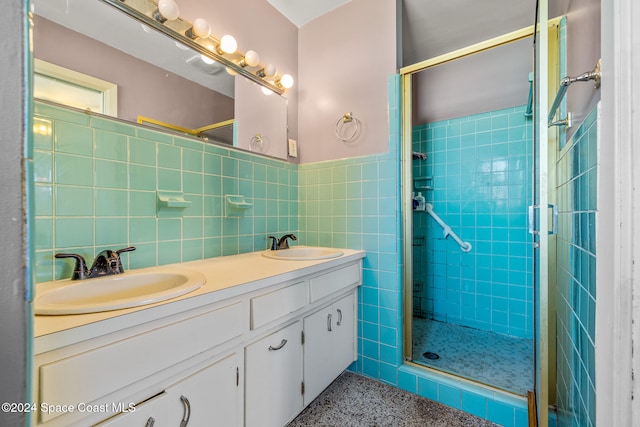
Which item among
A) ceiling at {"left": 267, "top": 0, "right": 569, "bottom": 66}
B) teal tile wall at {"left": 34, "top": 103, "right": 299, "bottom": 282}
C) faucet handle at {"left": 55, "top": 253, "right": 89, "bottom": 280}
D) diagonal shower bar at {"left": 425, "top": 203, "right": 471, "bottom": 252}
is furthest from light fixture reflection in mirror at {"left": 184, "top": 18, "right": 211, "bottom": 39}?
diagonal shower bar at {"left": 425, "top": 203, "right": 471, "bottom": 252}

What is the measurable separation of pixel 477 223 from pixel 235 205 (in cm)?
199

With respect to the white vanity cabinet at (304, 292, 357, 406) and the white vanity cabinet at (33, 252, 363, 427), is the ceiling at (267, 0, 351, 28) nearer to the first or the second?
the white vanity cabinet at (33, 252, 363, 427)

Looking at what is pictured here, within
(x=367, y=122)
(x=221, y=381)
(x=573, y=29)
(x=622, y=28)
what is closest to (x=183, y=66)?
(x=367, y=122)

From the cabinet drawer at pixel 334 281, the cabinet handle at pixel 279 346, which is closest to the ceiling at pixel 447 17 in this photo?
the cabinet drawer at pixel 334 281

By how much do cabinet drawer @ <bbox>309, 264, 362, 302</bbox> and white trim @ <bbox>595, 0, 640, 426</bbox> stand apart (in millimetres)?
998

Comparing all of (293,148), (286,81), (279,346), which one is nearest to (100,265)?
(279,346)

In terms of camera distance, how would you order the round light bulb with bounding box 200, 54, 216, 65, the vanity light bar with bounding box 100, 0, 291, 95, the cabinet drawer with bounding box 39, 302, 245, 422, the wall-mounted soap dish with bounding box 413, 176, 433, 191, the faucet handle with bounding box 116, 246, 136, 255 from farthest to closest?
the wall-mounted soap dish with bounding box 413, 176, 433, 191 → the round light bulb with bounding box 200, 54, 216, 65 → the vanity light bar with bounding box 100, 0, 291, 95 → the faucet handle with bounding box 116, 246, 136, 255 → the cabinet drawer with bounding box 39, 302, 245, 422

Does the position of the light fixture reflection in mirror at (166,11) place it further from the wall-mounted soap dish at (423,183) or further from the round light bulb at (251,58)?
the wall-mounted soap dish at (423,183)

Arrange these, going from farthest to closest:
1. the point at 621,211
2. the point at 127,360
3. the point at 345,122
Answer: the point at 345,122
the point at 127,360
the point at 621,211

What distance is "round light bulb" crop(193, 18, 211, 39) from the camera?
132 cm

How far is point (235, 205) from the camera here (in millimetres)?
1503

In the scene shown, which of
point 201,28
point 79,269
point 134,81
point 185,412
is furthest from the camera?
point 201,28

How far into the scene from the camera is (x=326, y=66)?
1.92 metres

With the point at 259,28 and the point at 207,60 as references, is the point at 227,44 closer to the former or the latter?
the point at 207,60
